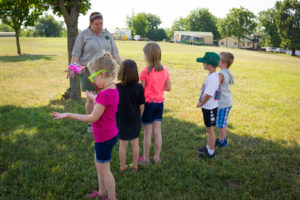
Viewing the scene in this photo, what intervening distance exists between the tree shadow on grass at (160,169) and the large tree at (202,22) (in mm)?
112794

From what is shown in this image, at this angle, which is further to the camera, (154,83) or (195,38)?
(195,38)

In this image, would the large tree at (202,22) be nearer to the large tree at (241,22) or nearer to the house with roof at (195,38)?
the house with roof at (195,38)

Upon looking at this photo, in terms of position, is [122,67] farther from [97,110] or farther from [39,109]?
[39,109]

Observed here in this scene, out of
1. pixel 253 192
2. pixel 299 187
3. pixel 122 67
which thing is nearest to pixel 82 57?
pixel 122 67

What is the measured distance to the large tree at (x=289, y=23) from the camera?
56.7m

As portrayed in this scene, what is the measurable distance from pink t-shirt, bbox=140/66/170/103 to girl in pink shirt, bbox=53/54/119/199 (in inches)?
40.4

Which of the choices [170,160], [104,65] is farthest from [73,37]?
[104,65]

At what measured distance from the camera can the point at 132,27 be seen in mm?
95938

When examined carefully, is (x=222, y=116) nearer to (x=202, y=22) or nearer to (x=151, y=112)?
(x=151, y=112)

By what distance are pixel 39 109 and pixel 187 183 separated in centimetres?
518

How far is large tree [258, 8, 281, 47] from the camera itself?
69.5 meters

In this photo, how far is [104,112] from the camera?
2.46 m

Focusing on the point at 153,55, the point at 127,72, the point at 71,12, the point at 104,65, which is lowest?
the point at 127,72

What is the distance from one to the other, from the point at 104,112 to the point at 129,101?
25.6 inches
